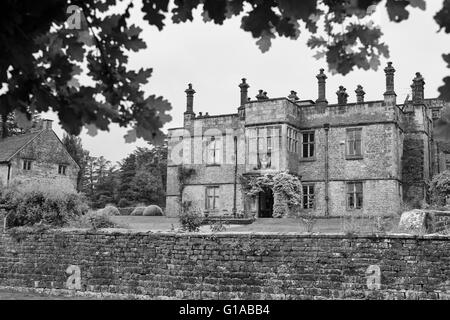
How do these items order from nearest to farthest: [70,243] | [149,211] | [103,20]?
[103,20]
[70,243]
[149,211]

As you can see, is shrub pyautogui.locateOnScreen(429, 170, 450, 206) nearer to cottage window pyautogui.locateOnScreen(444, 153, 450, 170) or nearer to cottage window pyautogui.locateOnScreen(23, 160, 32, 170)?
cottage window pyautogui.locateOnScreen(444, 153, 450, 170)

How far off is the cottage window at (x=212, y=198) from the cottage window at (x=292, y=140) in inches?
198

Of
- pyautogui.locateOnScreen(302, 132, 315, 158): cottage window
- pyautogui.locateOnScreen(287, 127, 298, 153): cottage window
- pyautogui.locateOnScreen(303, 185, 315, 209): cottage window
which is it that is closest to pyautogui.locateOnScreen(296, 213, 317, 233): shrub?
pyautogui.locateOnScreen(303, 185, 315, 209): cottage window

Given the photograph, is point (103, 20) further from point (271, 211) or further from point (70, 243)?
point (271, 211)

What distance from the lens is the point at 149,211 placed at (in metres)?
39.0

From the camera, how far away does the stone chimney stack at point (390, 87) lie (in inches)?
1115

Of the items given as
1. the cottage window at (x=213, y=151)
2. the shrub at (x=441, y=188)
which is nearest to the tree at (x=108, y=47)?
the shrub at (x=441, y=188)

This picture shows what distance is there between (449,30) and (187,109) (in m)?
31.2

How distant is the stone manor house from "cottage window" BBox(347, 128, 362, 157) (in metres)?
0.05

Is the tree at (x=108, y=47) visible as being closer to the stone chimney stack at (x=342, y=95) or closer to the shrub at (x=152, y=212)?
the stone chimney stack at (x=342, y=95)

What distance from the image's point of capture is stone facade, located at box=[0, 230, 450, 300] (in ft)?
35.1

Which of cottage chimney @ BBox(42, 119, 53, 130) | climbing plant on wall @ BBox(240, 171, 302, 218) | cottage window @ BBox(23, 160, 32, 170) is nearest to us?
climbing plant on wall @ BBox(240, 171, 302, 218)

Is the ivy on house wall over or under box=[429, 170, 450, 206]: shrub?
over
